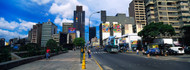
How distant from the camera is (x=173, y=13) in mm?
62594

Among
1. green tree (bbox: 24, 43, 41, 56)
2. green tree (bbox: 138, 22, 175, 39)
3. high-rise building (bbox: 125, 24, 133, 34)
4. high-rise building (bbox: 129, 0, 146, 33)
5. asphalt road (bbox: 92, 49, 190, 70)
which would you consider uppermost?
high-rise building (bbox: 129, 0, 146, 33)

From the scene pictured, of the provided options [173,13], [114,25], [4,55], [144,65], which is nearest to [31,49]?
[4,55]

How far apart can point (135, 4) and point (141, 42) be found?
54949mm

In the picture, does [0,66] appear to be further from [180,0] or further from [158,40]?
[180,0]

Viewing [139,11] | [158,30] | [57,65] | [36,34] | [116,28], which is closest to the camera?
[57,65]

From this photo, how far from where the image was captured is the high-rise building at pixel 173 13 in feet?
195

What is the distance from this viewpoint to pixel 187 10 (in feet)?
196

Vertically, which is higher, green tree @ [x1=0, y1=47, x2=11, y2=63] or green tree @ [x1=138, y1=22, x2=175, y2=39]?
green tree @ [x1=138, y1=22, x2=175, y2=39]

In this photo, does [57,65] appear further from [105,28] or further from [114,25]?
[105,28]

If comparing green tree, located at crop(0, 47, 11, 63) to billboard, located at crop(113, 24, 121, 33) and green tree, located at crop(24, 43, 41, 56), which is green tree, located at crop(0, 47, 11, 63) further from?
billboard, located at crop(113, 24, 121, 33)

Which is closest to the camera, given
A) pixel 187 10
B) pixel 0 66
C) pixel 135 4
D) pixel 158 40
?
pixel 0 66

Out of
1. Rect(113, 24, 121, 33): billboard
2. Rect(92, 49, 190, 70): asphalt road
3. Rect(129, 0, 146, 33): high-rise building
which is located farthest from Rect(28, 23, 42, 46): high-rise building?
Rect(92, 49, 190, 70): asphalt road

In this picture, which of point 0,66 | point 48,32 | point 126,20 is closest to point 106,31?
point 126,20

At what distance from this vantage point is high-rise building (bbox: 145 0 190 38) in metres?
59.4
